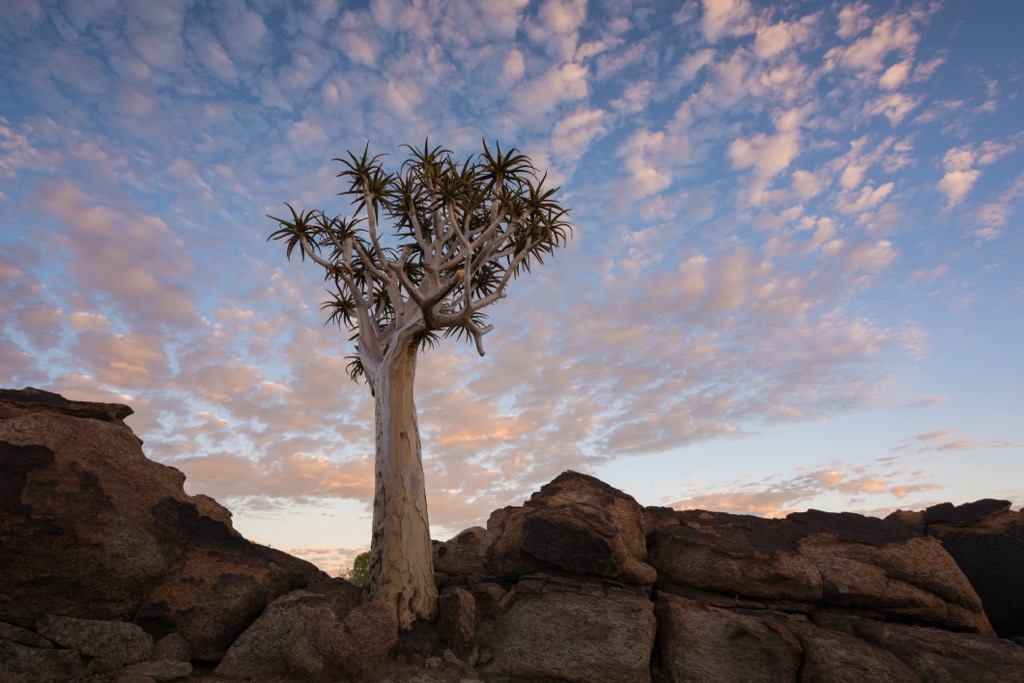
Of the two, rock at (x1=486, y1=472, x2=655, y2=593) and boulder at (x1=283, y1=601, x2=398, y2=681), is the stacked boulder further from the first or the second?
boulder at (x1=283, y1=601, x2=398, y2=681)

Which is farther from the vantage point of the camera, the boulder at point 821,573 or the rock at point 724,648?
the boulder at point 821,573

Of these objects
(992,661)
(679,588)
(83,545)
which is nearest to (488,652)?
(679,588)

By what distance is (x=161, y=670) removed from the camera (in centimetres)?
1211

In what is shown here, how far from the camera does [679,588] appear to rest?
16047 millimetres

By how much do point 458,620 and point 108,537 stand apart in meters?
7.78

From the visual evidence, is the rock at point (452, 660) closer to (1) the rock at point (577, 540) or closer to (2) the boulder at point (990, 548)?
(1) the rock at point (577, 540)

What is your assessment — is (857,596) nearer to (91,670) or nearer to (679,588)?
(679,588)

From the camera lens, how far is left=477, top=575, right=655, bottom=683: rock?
13180 millimetres

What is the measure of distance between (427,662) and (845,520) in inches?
490

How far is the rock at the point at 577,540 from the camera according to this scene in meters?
15.5

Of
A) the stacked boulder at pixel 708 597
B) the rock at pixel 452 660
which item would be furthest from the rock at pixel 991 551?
the rock at pixel 452 660

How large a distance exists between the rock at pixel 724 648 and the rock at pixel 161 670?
32.9ft

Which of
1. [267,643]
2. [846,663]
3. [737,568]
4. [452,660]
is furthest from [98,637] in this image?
[846,663]

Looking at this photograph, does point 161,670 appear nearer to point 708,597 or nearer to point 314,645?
point 314,645
